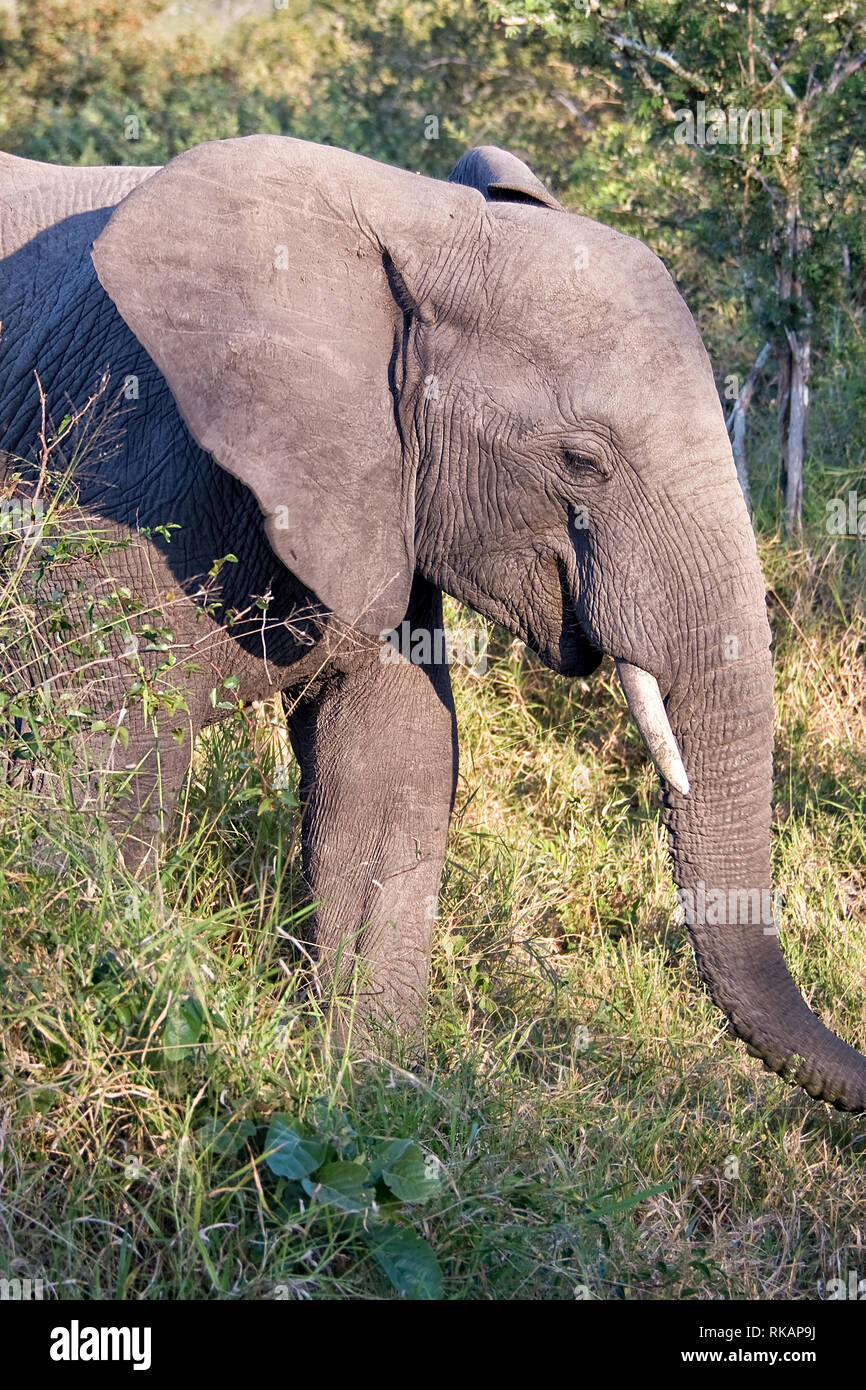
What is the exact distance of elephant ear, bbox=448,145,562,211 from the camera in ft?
13.7

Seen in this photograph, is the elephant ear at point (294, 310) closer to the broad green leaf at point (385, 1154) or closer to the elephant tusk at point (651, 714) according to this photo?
the elephant tusk at point (651, 714)

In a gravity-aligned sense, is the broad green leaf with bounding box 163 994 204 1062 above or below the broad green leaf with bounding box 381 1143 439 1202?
above

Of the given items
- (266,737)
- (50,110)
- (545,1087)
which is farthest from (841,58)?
(50,110)

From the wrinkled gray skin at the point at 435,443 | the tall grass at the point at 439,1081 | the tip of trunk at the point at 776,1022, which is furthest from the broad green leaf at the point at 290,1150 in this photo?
the tip of trunk at the point at 776,1022

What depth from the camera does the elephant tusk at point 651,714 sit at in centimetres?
377

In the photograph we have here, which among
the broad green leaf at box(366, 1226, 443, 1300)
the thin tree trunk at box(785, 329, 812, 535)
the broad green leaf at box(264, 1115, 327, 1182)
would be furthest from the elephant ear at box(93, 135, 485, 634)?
the thin tree trunk at box(785, 329, 812, 535)

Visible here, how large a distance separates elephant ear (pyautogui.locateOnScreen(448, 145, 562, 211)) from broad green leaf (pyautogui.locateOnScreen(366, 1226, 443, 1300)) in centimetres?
258

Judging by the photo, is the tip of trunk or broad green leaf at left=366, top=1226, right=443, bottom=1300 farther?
the tip of trunk

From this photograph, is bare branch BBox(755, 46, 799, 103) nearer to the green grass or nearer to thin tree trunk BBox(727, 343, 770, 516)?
thin tree trunk BBox(727, 343, 770, 516)

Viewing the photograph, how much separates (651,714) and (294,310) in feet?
4.20

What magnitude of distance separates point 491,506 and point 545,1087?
1.48 meters

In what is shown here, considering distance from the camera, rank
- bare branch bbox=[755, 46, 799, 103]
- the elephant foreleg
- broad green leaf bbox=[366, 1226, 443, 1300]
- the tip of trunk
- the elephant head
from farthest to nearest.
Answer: bare branch bbox=[755, 46, 799, 103], the elephant foreleg, the tip of trunk, the elephant head, broad green leaf bbox=[366, 1226, 443, 1300]

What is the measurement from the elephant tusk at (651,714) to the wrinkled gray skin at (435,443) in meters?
0.04
